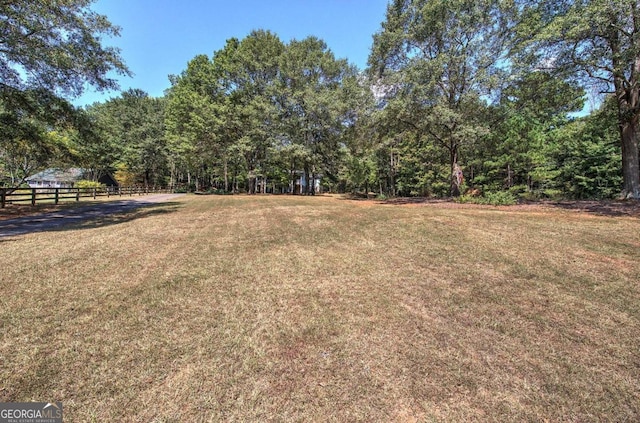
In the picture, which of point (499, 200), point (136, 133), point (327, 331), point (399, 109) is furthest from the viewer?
point (136, 133)

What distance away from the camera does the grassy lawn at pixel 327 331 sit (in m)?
→ 2.26

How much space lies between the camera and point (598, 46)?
1123 centimetres

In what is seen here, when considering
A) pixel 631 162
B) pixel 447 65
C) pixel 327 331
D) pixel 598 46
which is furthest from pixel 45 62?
pixel 631 162

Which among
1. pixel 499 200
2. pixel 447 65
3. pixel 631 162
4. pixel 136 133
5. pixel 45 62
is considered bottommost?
pixel 499 200

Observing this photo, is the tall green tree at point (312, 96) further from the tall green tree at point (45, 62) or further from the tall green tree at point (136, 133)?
the tall green tree at point (136, 133)

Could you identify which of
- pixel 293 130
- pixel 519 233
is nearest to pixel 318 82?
pixel 293 130

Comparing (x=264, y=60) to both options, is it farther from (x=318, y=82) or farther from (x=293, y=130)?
(x=293, y=130)

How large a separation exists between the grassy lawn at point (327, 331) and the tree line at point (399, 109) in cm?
952

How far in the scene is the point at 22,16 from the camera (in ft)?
31.5

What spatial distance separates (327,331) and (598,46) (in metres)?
16.1

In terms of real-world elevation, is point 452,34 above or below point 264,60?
below

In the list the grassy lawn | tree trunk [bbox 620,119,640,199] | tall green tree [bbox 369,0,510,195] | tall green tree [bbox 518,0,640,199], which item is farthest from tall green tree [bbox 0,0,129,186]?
tree trunk [bbox 620,119,640,199]

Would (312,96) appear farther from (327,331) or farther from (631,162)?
(327,331)

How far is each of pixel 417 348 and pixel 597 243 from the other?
5870mm
